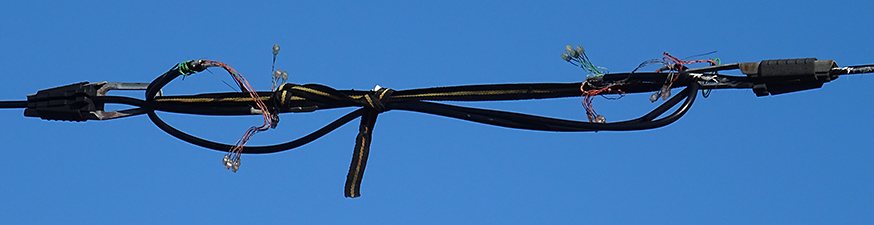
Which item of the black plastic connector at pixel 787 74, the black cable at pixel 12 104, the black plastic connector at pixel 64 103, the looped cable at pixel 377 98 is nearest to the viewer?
the black plastic connector at pixel 787 74

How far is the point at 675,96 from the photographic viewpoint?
13.4 ft

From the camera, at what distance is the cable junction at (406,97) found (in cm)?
397

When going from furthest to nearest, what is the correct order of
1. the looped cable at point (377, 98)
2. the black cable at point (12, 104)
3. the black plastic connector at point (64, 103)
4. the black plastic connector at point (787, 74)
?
the black cable at point (12, 104) < the black plastic connector at point (64, 103) < the looped cable at point (377, 98) < the black plastic connector at point (787, 74)

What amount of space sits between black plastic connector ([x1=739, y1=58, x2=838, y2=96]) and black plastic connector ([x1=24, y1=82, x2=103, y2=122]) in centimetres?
265

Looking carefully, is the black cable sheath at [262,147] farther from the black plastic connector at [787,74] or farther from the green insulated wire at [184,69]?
the black plastic connector at [787,74]

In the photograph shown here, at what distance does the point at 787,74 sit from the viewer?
12.8 feet

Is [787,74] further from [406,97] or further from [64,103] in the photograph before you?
[64,103]

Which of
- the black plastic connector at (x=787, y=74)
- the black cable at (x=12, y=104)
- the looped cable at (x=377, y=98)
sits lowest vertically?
the black plastic connector at (x=787, y=74)

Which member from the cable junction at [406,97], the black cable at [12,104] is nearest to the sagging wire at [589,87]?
the cable junction at [406,97]

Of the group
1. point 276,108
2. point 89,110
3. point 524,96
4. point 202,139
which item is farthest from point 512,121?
point 89,110

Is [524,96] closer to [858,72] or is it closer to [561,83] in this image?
[561,83]

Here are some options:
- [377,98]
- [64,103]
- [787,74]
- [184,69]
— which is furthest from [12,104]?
[787,74]

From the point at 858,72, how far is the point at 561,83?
0.97 metres

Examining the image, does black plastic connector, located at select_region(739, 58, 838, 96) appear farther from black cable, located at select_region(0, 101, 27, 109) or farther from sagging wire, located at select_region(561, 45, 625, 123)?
black cable, located at select_region(0, 101, 27, 109)
